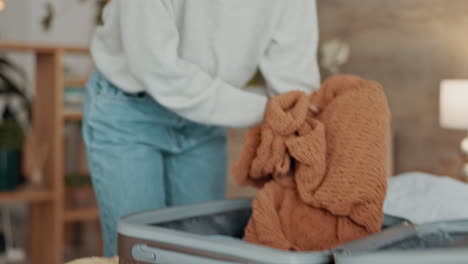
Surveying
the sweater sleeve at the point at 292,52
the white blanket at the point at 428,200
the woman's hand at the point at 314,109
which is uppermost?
the sweater sleeve at the point at 292,52

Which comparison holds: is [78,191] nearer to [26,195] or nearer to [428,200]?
[26,195]

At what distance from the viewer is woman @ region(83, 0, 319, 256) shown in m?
1.30

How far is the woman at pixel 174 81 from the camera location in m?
1.30

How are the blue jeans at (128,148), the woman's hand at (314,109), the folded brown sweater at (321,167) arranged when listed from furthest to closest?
1. the blue jeans at (128,148)
2. the woman's hand at (314,109)
3. the folded brown sweater at (321,167)

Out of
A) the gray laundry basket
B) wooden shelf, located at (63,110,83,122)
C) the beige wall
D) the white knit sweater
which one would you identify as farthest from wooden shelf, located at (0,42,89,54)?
Result: the gray laundry basket

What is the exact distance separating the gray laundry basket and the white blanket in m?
0.10

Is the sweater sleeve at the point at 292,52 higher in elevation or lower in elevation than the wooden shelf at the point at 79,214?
higher

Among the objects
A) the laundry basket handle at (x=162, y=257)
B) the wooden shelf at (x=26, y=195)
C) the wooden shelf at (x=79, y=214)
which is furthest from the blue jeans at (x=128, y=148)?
the wooden shelf at (x=79, y=214)

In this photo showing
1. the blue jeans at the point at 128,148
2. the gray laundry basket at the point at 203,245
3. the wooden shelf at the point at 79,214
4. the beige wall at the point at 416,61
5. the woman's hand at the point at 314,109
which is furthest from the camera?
the beige wall at the point at 416,61

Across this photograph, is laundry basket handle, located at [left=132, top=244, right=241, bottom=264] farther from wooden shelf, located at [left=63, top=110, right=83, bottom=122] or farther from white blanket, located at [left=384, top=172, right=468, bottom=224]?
wooden shelf, located at [left=63, top=110, right=83, bottom=122]

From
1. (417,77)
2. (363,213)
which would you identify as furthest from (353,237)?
(417,77)

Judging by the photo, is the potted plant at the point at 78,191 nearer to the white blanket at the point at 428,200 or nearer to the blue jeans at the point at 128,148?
the blue jeans at the point at 128,148

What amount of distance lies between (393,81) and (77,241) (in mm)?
2137

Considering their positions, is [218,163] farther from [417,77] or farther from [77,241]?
[77,241]
